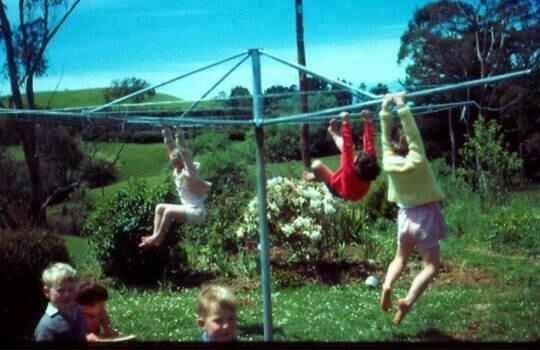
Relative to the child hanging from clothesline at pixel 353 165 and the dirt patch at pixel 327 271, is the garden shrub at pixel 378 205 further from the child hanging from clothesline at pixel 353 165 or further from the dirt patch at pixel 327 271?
the child hanging from clothesline at pixel 353 165

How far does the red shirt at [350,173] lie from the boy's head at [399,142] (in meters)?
0.11

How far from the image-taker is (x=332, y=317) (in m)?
5.95

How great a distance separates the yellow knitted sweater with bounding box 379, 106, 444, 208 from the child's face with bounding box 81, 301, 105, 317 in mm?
1672

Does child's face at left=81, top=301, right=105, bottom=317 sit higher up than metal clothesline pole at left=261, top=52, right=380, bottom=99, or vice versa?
metal clothesline pole at left=261, top=52, right=380, bottom=99

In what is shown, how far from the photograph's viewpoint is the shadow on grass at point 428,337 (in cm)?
540

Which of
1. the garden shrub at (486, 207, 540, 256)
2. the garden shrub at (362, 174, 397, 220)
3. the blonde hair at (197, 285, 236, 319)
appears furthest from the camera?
the garden shrub at (362, 174, 397, 220)

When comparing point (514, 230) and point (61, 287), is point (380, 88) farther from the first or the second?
point (514, 230)

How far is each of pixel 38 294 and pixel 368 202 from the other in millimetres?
3540

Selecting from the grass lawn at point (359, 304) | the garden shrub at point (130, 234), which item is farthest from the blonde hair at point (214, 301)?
the garden shrub at point (130, 234)

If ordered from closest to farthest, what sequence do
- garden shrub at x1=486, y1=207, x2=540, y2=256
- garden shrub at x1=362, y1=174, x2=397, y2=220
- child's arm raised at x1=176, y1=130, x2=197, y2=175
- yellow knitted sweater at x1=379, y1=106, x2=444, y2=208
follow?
yellow knitted sweater at x1=379, y1=106, x2=444, y2=208, child's arm raised at x1=176, y1=130, x2=197, y2=175, garden shrub at x1=486, y1=207, x2=540, y2=256, garden shrub at x1=362, y1=174, x2=397, y2=220

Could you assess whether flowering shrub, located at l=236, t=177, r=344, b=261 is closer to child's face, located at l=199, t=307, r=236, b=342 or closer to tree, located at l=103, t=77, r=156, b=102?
tree, located at l=103, t=77, r=156, b=102

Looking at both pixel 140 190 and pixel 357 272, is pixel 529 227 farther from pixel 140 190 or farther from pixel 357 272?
pixel 140 190

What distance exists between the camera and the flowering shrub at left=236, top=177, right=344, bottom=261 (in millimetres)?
7727

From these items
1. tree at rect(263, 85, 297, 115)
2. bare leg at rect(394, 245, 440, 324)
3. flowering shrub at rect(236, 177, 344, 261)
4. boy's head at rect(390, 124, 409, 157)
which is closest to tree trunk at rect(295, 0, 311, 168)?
tree at rect(263, 85, 297, 115)
